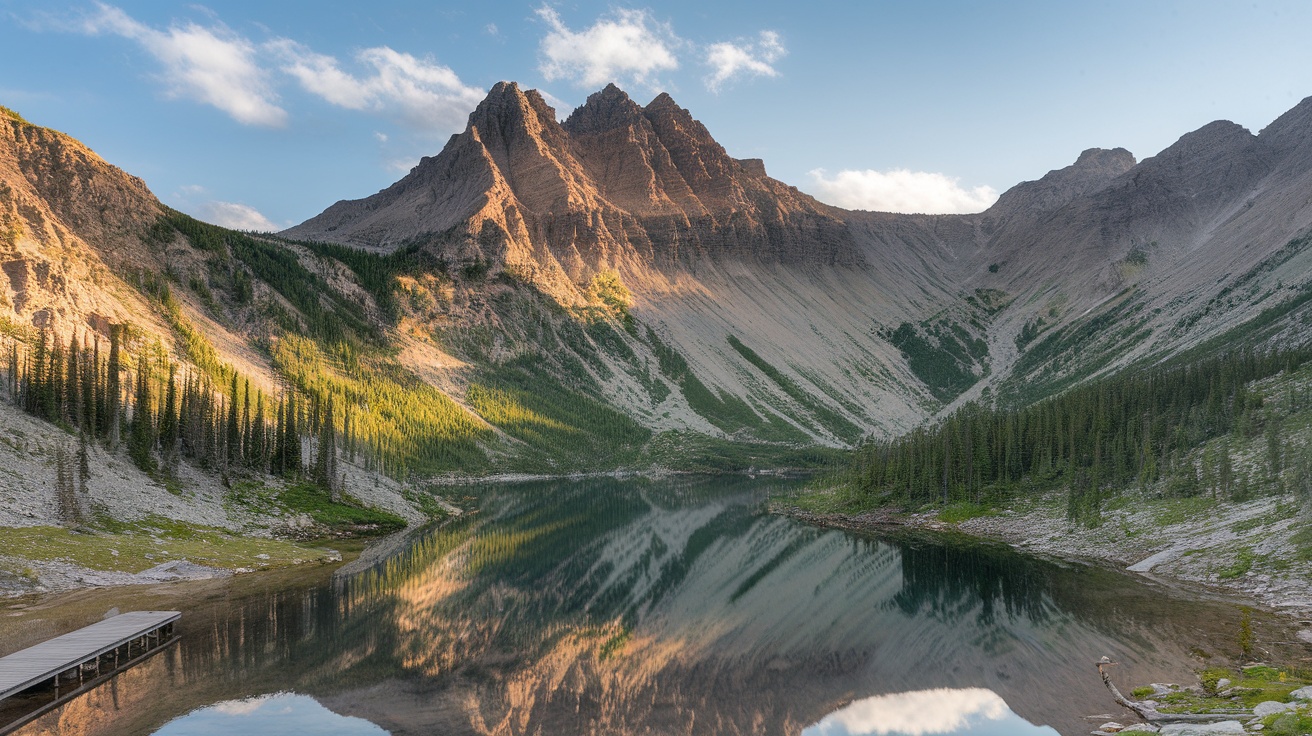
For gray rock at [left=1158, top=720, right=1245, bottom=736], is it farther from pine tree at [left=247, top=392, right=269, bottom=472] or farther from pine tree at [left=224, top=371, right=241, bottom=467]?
pine tree at [left=247, top=392, right=269, bottom=472]

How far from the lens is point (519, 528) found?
77.4m

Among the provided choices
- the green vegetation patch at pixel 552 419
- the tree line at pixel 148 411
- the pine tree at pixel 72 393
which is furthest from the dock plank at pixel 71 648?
the green vegetation patch at pixel 552 419

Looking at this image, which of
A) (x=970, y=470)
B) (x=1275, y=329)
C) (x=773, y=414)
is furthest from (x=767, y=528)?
(x=773, y=414)

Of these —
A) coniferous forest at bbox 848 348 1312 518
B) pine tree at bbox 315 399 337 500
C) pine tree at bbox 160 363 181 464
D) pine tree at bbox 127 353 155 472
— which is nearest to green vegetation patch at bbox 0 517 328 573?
pine tree at bbox 127 353 155 472

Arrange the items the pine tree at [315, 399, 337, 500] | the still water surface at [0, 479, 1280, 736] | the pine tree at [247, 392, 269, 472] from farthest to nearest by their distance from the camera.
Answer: the pine tree at [315, 399, 337, 500]
the pine tree at [247, 392, 269, 472]
the still water surface at [0, 479, 1280, 736]

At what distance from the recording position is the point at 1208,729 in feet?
62.4

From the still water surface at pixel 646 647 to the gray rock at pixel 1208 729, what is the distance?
4.39 meters

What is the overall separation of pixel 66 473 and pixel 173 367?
31.4 metres

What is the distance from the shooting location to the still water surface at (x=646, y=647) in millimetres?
25391

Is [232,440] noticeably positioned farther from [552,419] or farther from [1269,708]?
[552,419]

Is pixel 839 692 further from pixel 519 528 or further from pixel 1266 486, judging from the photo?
pixel 519 528

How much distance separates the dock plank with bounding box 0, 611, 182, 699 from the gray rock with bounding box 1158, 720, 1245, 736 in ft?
105

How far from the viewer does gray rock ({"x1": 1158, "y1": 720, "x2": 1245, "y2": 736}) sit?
18352mm

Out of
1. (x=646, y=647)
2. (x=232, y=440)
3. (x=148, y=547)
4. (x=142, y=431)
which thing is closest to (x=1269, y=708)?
(x=646, y=647)
